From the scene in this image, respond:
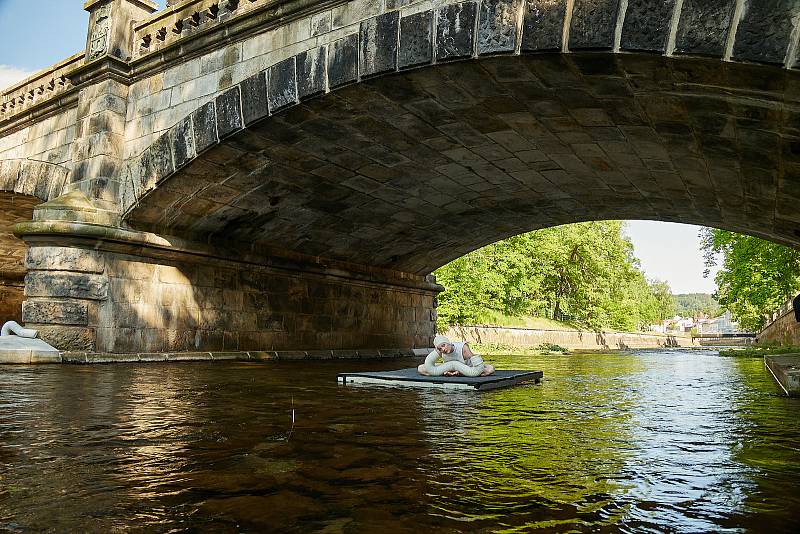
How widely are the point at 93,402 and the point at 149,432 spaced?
1.44m

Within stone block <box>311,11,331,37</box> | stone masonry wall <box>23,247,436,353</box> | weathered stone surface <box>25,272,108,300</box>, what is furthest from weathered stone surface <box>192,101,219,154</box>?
weathered stone surface <box>25,272,108,300</box>

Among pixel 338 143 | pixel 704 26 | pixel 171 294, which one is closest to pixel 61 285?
pixel 171 294

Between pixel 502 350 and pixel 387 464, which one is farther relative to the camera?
pixel 502 350

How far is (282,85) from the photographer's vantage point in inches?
294

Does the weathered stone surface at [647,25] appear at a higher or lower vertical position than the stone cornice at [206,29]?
lower

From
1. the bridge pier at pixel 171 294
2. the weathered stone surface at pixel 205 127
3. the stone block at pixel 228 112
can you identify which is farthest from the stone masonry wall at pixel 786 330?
the weathered stone surface at pixel 205 127

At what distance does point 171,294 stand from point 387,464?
826cm

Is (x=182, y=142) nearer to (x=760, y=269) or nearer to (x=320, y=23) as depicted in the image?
(x=320, y=23)

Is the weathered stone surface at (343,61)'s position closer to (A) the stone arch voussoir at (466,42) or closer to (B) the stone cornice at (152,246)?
(A) the stone arch voussoir at (466,42)

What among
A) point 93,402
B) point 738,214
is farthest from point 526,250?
point 93,402

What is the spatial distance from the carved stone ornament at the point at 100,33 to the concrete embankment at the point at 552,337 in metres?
15.1

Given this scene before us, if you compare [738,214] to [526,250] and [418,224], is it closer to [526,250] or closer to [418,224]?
[418,224]

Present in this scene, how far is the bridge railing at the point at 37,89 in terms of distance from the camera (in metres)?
11.8

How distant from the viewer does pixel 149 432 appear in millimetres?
3148
